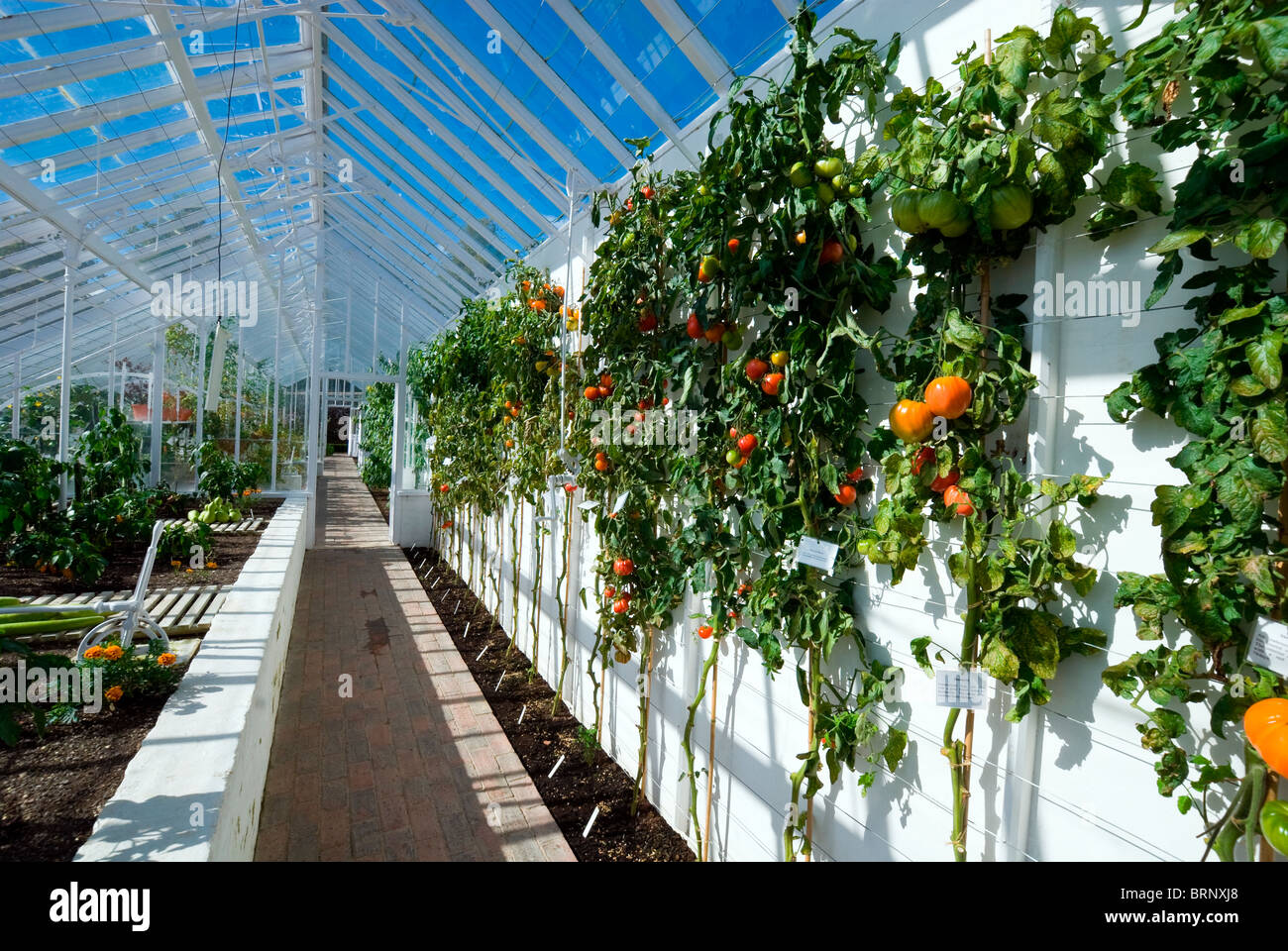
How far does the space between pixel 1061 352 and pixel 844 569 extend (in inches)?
31.1

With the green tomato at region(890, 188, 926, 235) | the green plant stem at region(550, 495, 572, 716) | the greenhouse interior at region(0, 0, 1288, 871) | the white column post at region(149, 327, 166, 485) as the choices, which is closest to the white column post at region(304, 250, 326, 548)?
the white column post at region(149, 327, 166, 485)

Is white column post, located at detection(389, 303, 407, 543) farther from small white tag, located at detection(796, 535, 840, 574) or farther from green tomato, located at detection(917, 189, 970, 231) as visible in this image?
green tomato, located at detection(917, 189, 970, 231)

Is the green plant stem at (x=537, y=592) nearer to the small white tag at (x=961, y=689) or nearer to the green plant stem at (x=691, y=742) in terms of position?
the green plant stem at (x=691, y=742)

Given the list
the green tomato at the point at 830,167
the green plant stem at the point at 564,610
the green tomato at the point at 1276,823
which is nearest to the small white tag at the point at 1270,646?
the green tomato at the point at 1276,823

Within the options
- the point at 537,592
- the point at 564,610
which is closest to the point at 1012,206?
the point at 564,610

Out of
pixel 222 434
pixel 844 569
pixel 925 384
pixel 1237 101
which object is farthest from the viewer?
pixel 222 434

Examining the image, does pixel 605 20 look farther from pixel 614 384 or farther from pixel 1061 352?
pixel 1061 352

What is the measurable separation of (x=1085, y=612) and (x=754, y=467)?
3.09 ft

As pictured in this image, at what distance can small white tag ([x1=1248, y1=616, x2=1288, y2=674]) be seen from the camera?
2.97 ft

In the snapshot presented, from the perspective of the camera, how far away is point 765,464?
1.92m

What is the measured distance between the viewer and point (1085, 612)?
125 centimetres

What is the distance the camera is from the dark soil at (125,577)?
12.4ft
